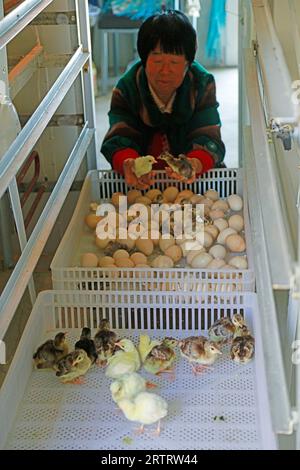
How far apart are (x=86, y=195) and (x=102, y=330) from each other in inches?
27.2

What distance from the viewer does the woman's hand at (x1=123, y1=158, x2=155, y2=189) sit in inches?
88.5

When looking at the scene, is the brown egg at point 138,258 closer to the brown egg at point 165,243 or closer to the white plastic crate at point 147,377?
the brown egg at point 165,243

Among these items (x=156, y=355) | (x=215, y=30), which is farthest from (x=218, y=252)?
(x=215, y=30)

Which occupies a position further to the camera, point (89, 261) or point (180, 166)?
point (180, 166)

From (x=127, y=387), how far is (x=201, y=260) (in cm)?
56

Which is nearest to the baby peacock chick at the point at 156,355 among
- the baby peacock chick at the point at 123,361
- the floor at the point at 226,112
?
the baby peacock chick at the point at 123,361

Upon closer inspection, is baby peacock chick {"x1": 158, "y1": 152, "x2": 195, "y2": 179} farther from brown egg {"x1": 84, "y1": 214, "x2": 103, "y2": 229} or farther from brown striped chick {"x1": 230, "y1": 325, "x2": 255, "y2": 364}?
brown striped chick {"x1": 230, "y1": 325, "x2": 255, "y2": 364}

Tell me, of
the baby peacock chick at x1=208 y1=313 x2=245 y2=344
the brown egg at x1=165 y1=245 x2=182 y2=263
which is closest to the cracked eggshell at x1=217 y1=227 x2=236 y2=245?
the brown egg at x1=165 y1=245 x2=182 y2=263

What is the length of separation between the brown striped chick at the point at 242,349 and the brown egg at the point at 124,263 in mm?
426

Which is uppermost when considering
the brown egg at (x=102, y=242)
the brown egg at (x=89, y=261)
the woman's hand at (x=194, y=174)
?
the woman's hand at (x=194, y=174)

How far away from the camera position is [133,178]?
7.38 ft

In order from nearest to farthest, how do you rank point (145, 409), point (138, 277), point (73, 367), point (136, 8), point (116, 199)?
point (145, 409)
point (73, 367)
point (138, 277)
point (116, 199)
point (136, 8)

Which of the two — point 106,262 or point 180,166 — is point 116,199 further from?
point 106,262

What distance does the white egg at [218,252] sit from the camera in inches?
78.9
